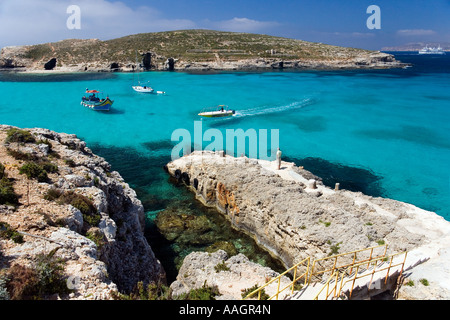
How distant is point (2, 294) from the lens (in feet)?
23.5

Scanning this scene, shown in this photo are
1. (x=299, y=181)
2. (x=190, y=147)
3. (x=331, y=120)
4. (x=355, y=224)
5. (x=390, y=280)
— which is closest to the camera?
(x=390, y=280)

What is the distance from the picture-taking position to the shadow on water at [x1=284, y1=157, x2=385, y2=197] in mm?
26438

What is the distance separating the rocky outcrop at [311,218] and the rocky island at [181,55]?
96203 mm

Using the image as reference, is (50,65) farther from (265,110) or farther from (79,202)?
(79,202)

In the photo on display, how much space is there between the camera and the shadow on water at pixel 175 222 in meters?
17.5

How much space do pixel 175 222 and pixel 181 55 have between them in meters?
109

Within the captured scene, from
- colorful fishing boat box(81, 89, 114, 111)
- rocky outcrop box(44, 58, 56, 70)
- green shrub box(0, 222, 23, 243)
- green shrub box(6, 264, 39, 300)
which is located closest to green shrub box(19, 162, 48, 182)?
green shrub box(0, 222, 23, 243)

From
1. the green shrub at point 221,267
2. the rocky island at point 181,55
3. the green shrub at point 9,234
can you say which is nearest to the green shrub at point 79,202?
the green shrub at point 9,234

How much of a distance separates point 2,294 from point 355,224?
1557 centimetres

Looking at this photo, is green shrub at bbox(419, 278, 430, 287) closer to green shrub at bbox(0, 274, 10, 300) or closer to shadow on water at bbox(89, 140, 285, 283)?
shadow on water at bbox(89, 140, 285, 283)

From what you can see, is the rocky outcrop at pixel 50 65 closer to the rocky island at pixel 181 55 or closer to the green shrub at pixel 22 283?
the rocky island at pixel 181 55

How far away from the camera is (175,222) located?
20281 mm
